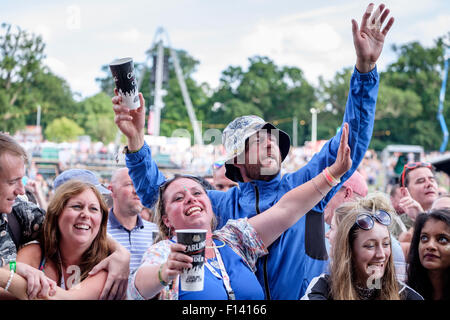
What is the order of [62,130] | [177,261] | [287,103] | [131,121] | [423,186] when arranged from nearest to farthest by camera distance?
[177,261], [131,121], [423,186], [62,130], [287,103]

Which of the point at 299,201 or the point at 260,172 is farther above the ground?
the point at 260,172

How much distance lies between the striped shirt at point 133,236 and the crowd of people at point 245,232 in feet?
2.05

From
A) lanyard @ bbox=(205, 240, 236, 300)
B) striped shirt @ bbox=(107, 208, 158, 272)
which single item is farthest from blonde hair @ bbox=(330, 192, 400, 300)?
striped shirt @ bbox=(107, 208, 158, 272)

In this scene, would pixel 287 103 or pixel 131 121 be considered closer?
pixel 131 121

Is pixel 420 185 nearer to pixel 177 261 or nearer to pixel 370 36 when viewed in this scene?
pixel 370 36

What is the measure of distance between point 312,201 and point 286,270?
41 cm

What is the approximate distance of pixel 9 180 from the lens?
1.89m

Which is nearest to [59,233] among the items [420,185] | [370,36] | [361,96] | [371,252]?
[371,252]

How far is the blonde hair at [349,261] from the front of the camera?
2.00 metres

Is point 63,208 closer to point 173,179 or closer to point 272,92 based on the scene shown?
point 173,179

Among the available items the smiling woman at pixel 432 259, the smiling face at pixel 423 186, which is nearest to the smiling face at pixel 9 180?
the smiling woman at pixel 432 259

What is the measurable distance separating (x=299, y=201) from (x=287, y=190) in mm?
392
